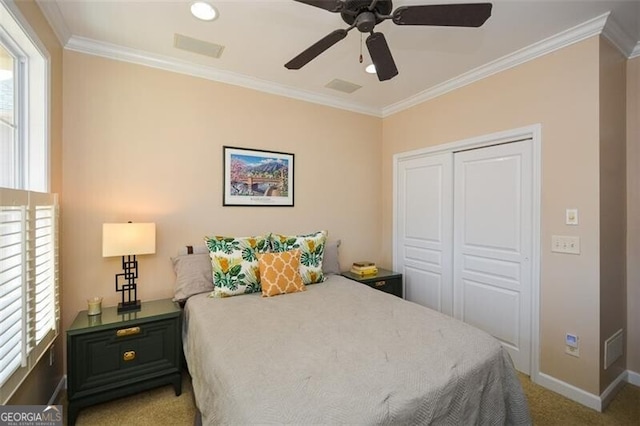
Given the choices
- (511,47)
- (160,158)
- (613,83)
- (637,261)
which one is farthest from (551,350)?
(160,158)

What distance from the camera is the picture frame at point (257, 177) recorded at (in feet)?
9.71

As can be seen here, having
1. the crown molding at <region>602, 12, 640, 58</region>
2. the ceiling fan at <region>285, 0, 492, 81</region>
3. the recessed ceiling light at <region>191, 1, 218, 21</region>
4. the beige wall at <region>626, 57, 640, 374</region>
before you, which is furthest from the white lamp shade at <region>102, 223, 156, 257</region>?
the beige wall at <region>626, 57, 640, 374</region>

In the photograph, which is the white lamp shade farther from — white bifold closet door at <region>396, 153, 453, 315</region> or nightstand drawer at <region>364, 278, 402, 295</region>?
white bifold closet door at <region>396, 153, 453, 315</region>

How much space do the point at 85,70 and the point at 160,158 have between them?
32.7 inches

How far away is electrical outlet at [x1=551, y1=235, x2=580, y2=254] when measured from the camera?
223 centimetres

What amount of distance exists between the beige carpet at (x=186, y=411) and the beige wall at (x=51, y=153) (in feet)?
0.86

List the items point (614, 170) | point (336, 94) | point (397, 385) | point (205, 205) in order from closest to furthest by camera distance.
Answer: point (397, 385), point (614, 170), point (205, 205), point (336, 94)

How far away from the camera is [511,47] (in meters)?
2.44

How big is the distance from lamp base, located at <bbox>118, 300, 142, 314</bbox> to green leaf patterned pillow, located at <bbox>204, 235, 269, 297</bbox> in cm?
56

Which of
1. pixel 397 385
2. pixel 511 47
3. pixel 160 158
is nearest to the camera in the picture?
pixel 397 385

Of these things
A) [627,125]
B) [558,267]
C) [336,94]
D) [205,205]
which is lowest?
Result: [558,267]

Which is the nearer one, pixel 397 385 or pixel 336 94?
pixel 397 385

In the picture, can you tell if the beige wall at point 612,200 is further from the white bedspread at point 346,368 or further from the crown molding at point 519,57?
the white bedspread at point 346,368

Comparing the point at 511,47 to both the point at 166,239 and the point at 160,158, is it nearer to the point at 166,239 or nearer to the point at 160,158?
the point at 160,158
